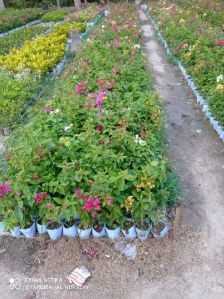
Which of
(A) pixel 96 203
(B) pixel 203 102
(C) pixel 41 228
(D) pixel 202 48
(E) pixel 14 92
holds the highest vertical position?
(A) pixel 96 203

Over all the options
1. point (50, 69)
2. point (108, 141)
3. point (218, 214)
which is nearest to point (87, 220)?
point (108, 141)

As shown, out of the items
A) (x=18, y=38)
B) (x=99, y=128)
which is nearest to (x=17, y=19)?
(x=18, y=38)

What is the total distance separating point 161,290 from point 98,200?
3.42ft

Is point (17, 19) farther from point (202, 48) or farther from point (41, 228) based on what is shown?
point (41, 228)

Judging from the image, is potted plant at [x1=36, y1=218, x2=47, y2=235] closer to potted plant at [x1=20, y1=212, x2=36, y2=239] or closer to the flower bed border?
potted plant at [x1=20, y1=212, x2=36, y2=239]

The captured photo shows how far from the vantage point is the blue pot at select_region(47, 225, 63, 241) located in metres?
3.54

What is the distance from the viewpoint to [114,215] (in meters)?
3.40

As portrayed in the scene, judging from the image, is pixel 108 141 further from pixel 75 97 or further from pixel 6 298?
pixel 6 298

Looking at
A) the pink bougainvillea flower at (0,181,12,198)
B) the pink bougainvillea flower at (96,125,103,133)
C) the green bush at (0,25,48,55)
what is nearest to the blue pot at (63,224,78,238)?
the pink bougainvillea flower at (0,181,12,198)

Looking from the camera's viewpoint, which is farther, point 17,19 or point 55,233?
point 17,19

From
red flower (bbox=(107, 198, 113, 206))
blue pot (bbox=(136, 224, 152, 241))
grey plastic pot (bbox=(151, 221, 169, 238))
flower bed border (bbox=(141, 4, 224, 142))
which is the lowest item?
flower bed border (bbox=(141, 4, 224, 142))

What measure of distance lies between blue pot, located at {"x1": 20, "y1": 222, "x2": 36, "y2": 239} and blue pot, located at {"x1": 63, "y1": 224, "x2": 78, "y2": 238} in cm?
35

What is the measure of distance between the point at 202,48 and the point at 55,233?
20.1 ft

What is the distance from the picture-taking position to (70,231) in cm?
358
